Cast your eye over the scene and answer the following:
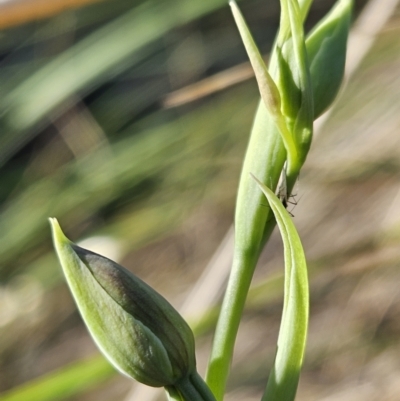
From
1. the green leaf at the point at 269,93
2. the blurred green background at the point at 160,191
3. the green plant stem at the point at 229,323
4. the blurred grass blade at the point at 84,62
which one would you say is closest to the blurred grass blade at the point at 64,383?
the green plant stem at the point at 229,323

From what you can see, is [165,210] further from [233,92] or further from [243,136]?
[233,92]

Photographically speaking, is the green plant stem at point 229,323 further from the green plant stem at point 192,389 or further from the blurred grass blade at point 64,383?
the blurred grass blade at point 64,383

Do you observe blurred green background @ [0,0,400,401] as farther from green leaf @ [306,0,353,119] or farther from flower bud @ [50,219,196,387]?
flower bud @ [50,219,196,387]

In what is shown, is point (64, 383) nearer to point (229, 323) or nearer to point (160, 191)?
point (229, 323)

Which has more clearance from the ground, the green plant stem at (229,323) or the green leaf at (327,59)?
the green leaf at (327,59)

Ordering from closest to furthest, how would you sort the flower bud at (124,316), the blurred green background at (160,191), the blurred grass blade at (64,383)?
the flower bud at (124,316)
the blurred grass blade at (64,383)
the blurred green background at (160,191)

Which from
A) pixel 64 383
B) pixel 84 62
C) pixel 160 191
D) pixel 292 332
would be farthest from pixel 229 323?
pixel 84 62
